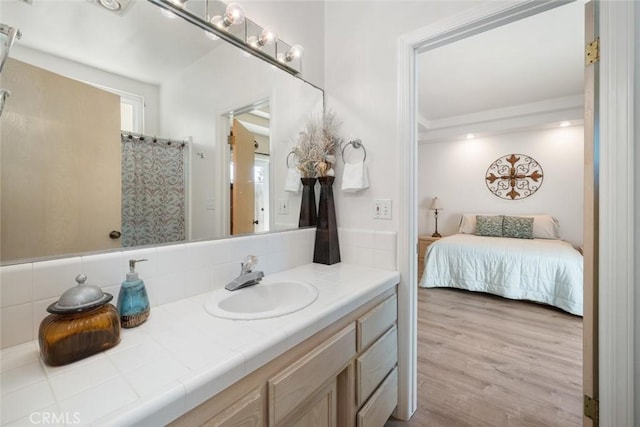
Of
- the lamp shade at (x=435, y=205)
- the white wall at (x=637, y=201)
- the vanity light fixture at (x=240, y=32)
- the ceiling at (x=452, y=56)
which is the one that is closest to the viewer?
the ceiling at (x=452, y=56)

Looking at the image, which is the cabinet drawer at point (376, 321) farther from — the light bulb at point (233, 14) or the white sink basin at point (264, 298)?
the light bulb at point (233, 14)

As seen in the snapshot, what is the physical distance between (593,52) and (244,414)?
1.74m

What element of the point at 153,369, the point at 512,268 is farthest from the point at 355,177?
the point at 512,268

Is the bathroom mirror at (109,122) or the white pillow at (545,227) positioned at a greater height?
the bathroom mirror at (109,122)

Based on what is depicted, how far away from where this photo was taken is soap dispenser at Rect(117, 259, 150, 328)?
31.4 inches

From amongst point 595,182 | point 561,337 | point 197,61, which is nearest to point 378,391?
point 595,182

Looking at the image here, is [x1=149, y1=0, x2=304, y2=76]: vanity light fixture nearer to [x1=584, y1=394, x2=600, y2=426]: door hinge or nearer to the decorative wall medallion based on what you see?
[x1=584, y1=394, x2=600, y2=426]: door hinge

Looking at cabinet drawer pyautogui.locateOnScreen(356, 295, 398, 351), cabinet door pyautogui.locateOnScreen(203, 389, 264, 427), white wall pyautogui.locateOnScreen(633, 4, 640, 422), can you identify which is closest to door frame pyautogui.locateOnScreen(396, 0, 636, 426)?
white wall pyautogui.locateOnScreen(633, 4, 640, 422)

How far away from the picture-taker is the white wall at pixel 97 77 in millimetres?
779

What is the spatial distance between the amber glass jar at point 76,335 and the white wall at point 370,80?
1270 mm

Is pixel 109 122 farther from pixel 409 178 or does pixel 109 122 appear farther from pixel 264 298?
pixel 409 178

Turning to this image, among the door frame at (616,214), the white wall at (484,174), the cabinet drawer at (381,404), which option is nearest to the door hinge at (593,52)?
the door frame at (616,214)

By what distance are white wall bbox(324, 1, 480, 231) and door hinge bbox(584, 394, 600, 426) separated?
1.03 meters

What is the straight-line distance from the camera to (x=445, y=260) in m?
3.88
